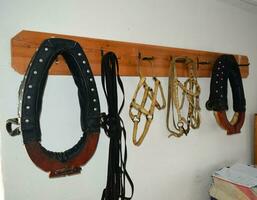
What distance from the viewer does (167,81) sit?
1349 mm

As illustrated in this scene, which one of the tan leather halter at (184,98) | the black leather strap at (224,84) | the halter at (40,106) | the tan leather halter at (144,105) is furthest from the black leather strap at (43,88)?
the black leather strap at (224,84)

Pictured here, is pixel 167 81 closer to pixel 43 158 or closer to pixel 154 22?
pixel 154 22

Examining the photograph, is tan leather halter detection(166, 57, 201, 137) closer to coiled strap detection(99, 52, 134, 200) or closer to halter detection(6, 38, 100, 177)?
coiled strap detection(99, 52, 134, 200)

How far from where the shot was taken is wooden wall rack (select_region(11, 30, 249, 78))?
894 mm

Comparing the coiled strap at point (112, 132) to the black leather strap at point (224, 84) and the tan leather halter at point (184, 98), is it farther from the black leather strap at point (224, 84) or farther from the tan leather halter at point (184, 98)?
the black leather strap at point (224, 84)

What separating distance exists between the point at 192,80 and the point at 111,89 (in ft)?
1.91

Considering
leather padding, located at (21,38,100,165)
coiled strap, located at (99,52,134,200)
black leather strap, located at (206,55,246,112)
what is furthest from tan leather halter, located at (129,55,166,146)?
black leather strap, located at (206,55,246,112)

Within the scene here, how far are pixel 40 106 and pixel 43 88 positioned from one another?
70 millimetres

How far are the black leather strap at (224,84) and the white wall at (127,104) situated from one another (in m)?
0.09

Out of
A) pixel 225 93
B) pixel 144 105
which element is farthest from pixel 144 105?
pixel 225 93

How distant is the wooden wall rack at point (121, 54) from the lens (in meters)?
0.89

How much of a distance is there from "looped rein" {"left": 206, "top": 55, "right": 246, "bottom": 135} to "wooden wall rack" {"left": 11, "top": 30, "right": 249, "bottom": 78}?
0.07m

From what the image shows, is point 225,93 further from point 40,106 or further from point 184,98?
point 40,106

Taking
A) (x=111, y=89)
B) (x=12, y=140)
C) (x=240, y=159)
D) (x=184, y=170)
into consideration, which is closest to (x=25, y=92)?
(x=12, y=140)
